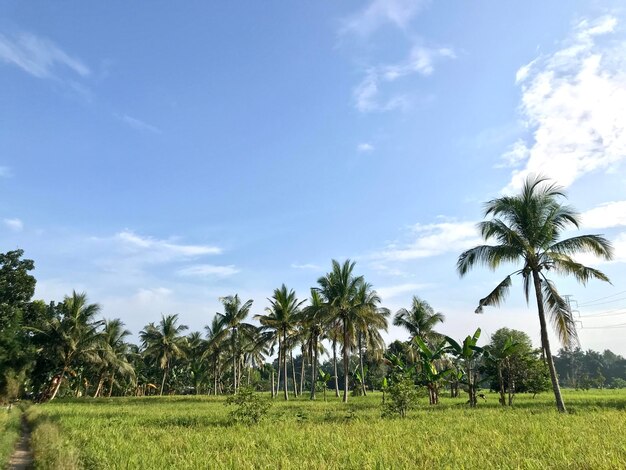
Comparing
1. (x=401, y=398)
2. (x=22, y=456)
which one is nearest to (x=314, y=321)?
(x=401, y=398)

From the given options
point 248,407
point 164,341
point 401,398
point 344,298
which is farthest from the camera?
point 164,341

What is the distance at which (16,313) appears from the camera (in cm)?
3431

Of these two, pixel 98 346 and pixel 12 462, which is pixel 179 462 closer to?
pixel 12 462

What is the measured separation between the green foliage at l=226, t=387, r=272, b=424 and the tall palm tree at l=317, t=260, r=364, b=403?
50.8 feet

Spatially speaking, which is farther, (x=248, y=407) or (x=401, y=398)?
(x=401, y=398)

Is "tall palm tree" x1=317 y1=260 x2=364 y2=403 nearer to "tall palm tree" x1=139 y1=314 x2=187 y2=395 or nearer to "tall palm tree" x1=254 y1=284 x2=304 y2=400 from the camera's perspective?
"tall palm tree" x1=254 y1=284 x2=304 y2=400

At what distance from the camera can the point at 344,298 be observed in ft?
103

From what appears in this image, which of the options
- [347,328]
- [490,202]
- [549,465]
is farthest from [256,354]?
[549,465]

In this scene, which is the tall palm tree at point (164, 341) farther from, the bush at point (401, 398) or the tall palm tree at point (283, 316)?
the bush at point (401, 398)

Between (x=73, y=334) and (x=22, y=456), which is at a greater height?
(x=73, y=334)

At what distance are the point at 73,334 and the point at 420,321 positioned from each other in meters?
30.4

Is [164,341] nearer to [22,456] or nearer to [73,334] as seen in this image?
[73,334]

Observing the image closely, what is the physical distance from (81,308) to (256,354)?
2168cm

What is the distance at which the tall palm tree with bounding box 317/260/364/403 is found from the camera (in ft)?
103
